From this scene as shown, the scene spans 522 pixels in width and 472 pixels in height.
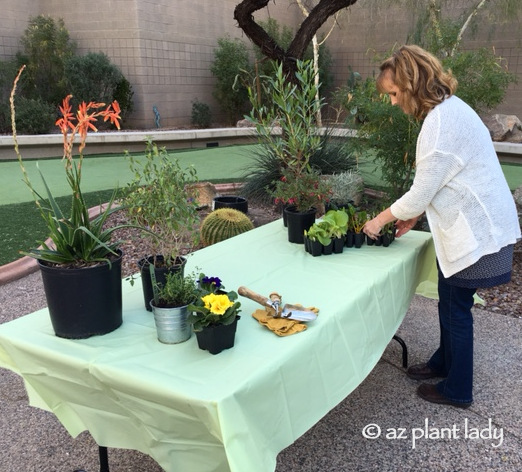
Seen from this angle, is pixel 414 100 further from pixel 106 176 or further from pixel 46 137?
pixel 46 137

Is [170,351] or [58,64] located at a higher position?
[58,64]

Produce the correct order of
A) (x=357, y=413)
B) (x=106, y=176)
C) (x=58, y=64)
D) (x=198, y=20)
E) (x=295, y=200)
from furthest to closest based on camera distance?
(x=198, y=20)
(x=58, y=64)
(x=106, y=176)
(x=295, y=200)
(x=357, y=413)

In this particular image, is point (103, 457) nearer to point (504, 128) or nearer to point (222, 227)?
point (222, 227)

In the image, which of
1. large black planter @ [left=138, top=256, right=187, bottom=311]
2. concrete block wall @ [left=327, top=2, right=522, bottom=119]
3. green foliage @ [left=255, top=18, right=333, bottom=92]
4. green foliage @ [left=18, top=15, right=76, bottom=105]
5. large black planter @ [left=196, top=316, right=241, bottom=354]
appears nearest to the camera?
large black planter @ [left=196, top=316, right=241, bottom=354]

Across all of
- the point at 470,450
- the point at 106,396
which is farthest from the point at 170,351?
the point at 470,450

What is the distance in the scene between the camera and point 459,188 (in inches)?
80.0

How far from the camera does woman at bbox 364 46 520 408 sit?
6.55 ft

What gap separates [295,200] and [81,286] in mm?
1452

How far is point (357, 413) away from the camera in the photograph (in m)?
2.50

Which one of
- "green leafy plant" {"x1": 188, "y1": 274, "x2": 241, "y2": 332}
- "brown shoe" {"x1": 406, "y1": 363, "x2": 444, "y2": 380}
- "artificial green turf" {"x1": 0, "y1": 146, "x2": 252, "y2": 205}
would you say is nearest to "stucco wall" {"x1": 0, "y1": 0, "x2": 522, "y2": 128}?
"artificial green turf" {"x1": 0, "y1": 146, "x2": 252, "y2": 205}

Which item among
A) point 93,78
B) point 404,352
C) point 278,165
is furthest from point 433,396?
point 93,78

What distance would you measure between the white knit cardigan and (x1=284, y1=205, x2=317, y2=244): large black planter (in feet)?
1.86

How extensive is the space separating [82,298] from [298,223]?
4.20 ft

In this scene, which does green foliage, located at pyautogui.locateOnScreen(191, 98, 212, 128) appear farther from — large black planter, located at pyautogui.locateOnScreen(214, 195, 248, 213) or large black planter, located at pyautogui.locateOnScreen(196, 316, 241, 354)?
large black planter, located at pyautogui.locateOnScreen(196, 316, 241, 354)
